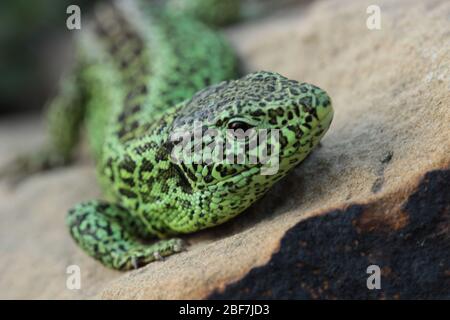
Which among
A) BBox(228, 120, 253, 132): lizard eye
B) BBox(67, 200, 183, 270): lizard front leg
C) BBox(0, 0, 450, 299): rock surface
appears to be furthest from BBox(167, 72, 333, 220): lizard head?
BBox(67, 200, 183, 270): lizard front leg

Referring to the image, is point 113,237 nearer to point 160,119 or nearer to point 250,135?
point 160,119

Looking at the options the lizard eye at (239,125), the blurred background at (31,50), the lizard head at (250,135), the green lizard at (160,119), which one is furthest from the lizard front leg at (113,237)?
the blurred background at (31,50)

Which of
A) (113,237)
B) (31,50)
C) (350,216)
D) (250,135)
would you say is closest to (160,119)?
(113,237)

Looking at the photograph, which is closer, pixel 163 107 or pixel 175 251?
pixel 175 251

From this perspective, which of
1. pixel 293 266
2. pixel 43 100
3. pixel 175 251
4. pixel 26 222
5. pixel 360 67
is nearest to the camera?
pixel 293 266
